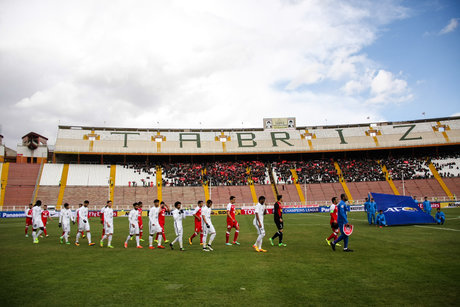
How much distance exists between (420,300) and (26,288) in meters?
8.91

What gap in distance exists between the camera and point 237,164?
5803 cm

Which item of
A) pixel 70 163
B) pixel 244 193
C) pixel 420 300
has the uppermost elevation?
pixel 70 163

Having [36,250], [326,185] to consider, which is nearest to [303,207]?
[326,185]

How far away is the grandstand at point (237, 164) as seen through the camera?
47.9 metres

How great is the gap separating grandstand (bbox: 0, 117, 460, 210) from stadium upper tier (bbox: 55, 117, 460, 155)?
18 cm

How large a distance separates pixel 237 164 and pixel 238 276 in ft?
164

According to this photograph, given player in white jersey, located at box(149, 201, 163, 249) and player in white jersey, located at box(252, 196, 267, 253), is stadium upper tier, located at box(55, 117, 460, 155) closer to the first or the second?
player in white jersey, located at box(149, 201, 163, 249)

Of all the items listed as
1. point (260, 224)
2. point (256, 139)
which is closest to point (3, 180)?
point (256, 139)

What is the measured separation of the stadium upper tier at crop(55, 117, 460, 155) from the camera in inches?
2164

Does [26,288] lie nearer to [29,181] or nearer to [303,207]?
[303,207]

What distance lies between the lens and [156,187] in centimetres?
5047

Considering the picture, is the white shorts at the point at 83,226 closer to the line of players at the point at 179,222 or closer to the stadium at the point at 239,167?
the line of players at the point at 179,222

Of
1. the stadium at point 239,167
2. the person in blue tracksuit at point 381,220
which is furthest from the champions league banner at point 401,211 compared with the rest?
the stadium at point 239,167

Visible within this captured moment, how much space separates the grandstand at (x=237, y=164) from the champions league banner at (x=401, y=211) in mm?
24563
